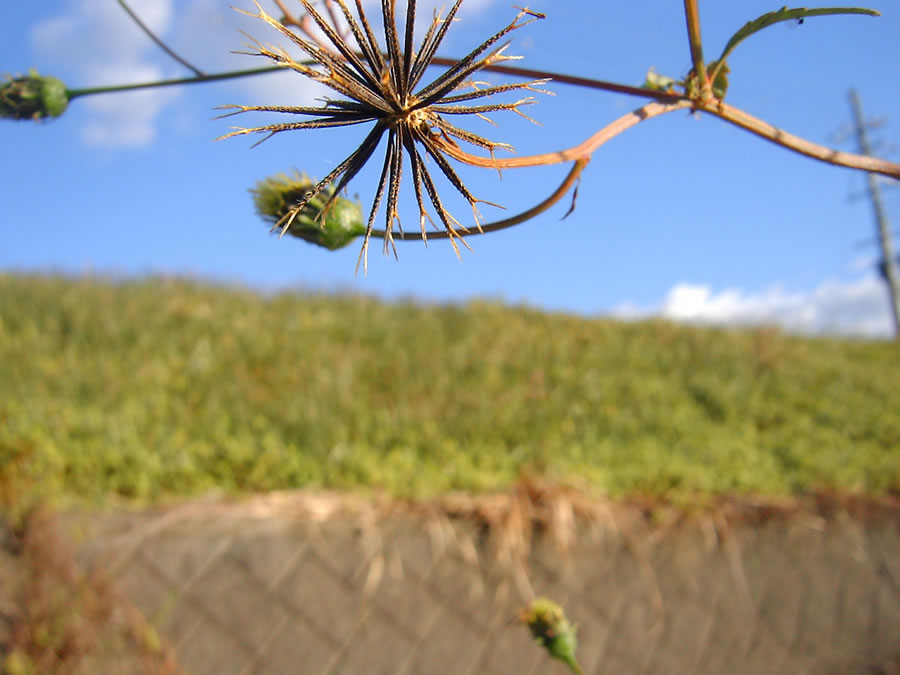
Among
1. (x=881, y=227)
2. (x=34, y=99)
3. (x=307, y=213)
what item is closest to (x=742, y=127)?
(x=307, y=213)

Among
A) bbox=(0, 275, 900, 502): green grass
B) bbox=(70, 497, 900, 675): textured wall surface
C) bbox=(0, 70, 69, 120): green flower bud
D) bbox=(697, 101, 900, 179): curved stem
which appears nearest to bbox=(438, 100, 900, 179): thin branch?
bbox=(697, 101, 900, 179): curved stem

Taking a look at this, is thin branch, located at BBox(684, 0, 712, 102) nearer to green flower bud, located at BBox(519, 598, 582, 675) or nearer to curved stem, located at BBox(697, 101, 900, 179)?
curved stem, located at BBox(697, 101, 900, 179)

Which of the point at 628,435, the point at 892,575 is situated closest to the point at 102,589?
the point at 628,435

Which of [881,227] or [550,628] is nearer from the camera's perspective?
[550,628]

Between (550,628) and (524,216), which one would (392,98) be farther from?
(550,628)

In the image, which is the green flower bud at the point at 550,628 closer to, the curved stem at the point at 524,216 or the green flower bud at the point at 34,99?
the curved stem at the point at 524,216

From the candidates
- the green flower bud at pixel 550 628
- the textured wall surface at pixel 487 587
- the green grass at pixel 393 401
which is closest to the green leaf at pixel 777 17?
the green flower bud at pixel 550 628

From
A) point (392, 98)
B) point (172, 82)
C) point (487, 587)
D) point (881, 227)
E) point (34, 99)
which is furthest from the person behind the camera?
point (881, 227)
